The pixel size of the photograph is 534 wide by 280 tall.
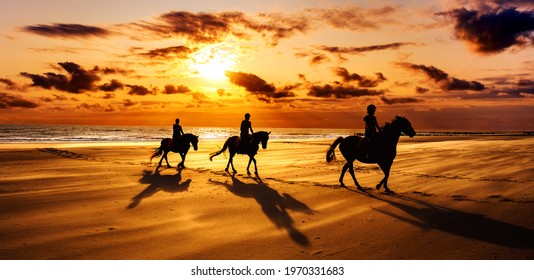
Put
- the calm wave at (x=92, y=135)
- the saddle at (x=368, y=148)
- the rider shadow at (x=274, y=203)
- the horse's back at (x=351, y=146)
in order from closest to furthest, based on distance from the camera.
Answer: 1. the rider shadow at (x=274, y=203)
2. the saddle at (x=368, y=148)
3. the horse's back at (x=351, y=146)
4. the calm wave at (x=92, y=135)

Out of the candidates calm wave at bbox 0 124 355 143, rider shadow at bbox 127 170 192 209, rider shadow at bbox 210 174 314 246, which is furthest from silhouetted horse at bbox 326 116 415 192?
calm wave at bbox 0 124 355 143

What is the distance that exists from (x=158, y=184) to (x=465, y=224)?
8.74 metres

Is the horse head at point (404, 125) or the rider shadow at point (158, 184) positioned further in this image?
the horse head at point (404, 125)

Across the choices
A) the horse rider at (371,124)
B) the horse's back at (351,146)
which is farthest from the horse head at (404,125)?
the horse's back at (351,146)

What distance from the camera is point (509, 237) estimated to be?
573cm

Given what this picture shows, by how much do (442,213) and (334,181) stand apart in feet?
15.0

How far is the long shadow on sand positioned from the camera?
5638 mm

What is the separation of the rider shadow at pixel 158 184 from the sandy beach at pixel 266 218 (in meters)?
0.04

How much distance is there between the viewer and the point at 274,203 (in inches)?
329

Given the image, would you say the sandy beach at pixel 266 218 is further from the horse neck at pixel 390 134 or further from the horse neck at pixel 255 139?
the horse neck at pixel 255 139

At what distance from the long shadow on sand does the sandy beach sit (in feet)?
0.06

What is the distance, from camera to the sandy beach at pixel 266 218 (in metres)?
5.20
